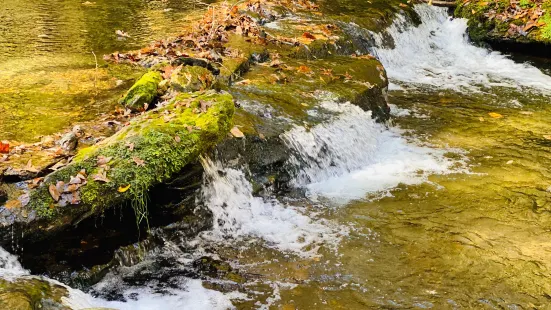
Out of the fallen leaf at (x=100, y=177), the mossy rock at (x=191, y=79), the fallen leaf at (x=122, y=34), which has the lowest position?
the fallen leaf at (x=100, y=177)

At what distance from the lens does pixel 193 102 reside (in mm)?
5371

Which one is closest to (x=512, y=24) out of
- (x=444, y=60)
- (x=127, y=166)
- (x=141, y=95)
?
(x=444, y=60)

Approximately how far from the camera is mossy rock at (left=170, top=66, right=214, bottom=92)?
6.36 m

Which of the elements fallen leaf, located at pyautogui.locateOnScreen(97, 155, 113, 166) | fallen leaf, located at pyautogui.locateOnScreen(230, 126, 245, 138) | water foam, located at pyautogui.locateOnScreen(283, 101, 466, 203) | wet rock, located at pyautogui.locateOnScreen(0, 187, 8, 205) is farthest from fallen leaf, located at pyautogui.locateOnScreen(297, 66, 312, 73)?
wet rock, located at pyautogui.locateOnScreen(0, 187, 8, 205)

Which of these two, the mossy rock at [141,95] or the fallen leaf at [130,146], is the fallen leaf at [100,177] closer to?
the fallen leaf at [130,146]

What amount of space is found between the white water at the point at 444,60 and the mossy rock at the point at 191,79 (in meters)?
5.80

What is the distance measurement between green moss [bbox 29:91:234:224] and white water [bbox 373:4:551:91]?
7.20 meters

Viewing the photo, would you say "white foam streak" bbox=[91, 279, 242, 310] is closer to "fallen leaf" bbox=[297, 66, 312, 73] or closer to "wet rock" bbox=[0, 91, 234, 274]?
"wet rock" bbox=[0, 91, 234, 274]

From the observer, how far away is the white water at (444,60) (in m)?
11.4

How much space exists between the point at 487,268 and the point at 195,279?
Answer: 9.66 ft

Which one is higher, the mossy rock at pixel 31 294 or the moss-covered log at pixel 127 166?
the moss-covered log at pixel 127 166

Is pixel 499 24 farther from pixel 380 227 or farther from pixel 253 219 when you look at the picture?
pixel 253 219

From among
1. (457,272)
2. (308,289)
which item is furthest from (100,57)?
(457,272)

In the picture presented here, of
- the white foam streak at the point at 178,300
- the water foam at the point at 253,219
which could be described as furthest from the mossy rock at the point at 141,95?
the white foam streak at the point at 178,300
